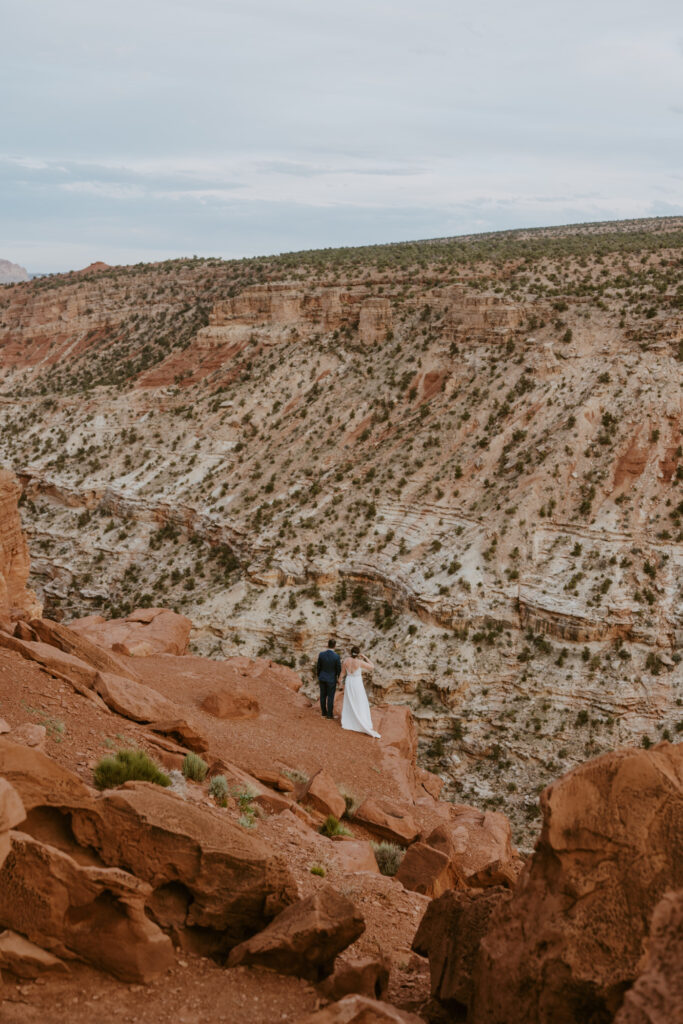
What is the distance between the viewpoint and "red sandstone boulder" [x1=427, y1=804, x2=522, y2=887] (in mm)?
12164

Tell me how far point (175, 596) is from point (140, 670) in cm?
1932

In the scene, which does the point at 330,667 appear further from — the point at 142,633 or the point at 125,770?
the point at 125,770

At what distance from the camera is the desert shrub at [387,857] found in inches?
481

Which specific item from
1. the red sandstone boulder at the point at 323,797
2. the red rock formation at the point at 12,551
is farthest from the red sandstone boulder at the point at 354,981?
the red rock formation at the point at 12,551

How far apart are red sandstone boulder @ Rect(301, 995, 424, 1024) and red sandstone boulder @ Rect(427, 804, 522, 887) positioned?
5.54 m

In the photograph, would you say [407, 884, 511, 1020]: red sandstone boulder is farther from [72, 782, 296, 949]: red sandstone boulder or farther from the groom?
the groom

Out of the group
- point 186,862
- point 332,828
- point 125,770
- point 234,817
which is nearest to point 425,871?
point 332,828

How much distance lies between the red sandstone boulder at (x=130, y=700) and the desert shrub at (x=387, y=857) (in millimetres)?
3694

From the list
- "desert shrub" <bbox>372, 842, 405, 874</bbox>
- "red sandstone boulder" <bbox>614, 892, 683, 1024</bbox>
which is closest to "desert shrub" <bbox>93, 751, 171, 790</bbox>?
"desert shrub" <bbox>372, 842, 405, 874</bbox>

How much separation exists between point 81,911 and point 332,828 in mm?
6158

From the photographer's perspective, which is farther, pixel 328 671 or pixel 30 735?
pixel 328 671

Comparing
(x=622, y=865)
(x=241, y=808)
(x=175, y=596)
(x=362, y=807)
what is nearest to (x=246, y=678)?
(x=362, y=807)

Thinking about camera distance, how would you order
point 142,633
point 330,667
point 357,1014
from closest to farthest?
point 357,1014, point 330,667, point 142,633

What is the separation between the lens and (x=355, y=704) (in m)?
17.3
